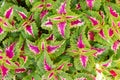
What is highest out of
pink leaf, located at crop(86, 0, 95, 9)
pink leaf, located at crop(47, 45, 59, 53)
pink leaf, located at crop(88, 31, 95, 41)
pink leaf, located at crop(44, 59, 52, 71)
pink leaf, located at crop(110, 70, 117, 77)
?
pink leaf, located at crop(86, 0, 95, 9)

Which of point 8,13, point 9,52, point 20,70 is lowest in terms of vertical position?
point 20,70

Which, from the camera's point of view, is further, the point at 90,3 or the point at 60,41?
Result: the point at 90,3

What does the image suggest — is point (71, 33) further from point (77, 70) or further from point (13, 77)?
point (13, 77)

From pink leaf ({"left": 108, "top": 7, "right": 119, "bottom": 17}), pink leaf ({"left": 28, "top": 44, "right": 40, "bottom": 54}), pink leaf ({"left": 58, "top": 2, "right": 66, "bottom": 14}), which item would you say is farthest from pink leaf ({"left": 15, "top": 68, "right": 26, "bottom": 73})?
pink leaf ({"left": 108, "top": 7, "right": 119, "bottom": 17})

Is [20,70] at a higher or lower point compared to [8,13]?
lower

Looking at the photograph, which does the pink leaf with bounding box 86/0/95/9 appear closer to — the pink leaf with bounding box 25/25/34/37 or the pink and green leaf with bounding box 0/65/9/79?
the pink leaf with bounding box 25/25/34/37

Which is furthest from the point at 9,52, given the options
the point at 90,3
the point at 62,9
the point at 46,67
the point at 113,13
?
the point at 113,13

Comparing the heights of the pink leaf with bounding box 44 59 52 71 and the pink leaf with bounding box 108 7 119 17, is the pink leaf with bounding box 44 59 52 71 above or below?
below

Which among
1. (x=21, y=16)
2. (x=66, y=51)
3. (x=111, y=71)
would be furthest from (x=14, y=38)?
(x=111, y=71)

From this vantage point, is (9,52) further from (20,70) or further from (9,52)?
(20,70)
